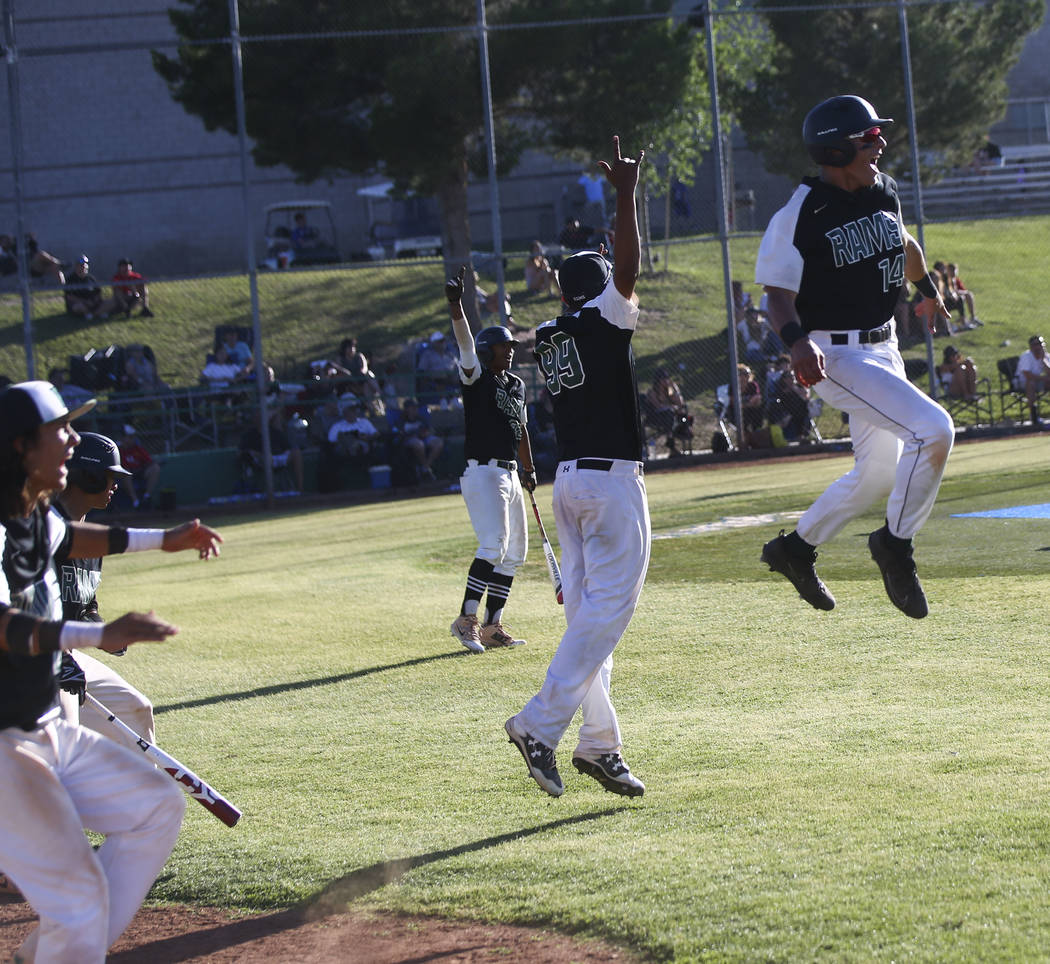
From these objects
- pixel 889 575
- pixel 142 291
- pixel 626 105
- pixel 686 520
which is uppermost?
pixel 626 105

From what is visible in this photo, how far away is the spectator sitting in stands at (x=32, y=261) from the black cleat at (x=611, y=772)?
2255 centimetres

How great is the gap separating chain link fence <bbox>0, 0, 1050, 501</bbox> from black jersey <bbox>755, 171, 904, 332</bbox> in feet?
47.8

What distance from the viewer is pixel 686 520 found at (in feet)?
50.0

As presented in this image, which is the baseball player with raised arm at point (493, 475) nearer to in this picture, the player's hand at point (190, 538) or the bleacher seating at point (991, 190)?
the player's hand at point (190, 538)

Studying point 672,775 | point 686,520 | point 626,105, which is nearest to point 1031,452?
point 686,520

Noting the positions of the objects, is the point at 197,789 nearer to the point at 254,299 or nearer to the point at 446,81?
the point at 254,299

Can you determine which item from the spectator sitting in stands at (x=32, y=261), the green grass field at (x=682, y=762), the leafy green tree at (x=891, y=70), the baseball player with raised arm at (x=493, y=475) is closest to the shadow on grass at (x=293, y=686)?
the green grass field at (x=682, y=762)

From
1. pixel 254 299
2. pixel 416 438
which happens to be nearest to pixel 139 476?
pixel 254 299

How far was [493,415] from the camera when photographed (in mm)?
9805

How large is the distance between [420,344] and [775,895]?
20942 millimetres

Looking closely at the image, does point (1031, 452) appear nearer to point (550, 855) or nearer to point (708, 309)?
point (708, 309)

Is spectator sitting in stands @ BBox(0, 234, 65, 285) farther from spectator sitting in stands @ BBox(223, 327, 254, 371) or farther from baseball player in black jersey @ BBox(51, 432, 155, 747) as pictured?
baseball player in black jersey @ BBox(51, 432, 155, 747)

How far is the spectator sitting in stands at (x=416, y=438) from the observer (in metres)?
21.5

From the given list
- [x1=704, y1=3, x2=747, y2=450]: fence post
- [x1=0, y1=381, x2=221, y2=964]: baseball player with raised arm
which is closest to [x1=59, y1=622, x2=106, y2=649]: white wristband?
[x1=0, y1=381, x2=221, y2=964]: baseball player with raised arm
